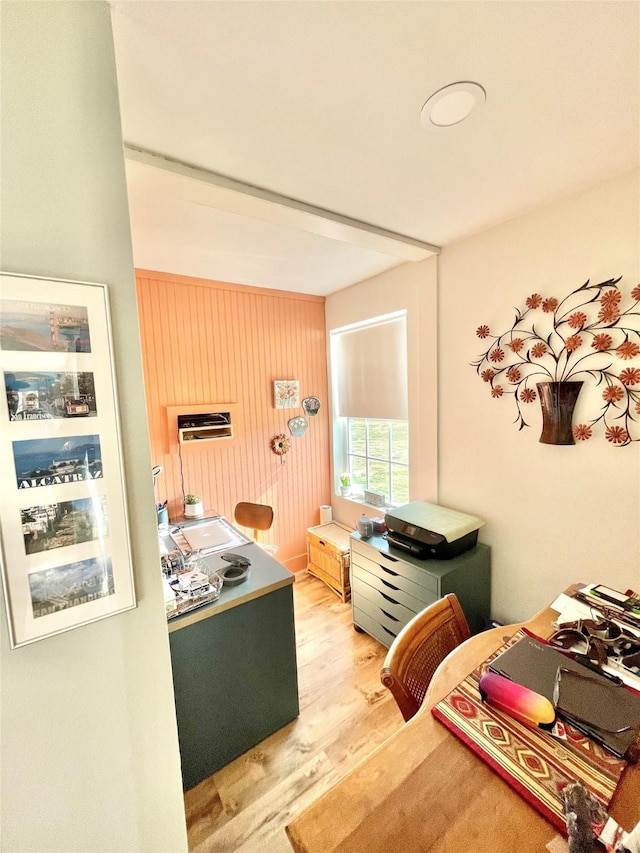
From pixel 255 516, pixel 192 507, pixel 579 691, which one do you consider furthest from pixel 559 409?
pixel 192 507

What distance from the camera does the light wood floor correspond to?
1.29 m

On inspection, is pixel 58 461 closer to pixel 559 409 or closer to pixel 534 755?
pixel 534 755

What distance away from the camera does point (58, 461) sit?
0.75 meters

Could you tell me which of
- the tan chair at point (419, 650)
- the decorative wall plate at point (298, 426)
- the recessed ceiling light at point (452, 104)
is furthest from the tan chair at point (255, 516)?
the recessed ceiling light at point (452, 104)

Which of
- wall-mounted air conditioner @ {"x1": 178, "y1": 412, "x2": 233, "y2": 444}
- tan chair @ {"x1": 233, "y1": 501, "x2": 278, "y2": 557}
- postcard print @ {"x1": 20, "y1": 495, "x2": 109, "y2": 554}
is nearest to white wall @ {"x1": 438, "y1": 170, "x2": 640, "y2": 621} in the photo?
tan chair @ {"x1": 233, "y1": 501, "x2": 278, "y2": 557}

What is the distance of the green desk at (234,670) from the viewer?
1.36m

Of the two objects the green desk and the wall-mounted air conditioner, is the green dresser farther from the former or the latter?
the wall-mounted air conditioner

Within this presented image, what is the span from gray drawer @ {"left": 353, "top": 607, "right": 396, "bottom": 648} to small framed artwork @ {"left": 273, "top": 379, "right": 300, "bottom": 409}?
1.75 meters

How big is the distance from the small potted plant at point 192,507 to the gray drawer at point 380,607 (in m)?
1.28

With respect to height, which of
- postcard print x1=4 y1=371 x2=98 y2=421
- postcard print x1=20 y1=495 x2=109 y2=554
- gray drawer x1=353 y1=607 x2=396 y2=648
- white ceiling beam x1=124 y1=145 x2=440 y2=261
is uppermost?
white ceiling beam x1=124 y1=145 x2=440 y2=261

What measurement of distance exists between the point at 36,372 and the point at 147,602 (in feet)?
2.09

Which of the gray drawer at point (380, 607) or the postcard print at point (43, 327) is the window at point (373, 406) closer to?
the gray drawer at point (380, 607)

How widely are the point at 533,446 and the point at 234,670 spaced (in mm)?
1848

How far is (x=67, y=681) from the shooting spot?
80 centimetres
